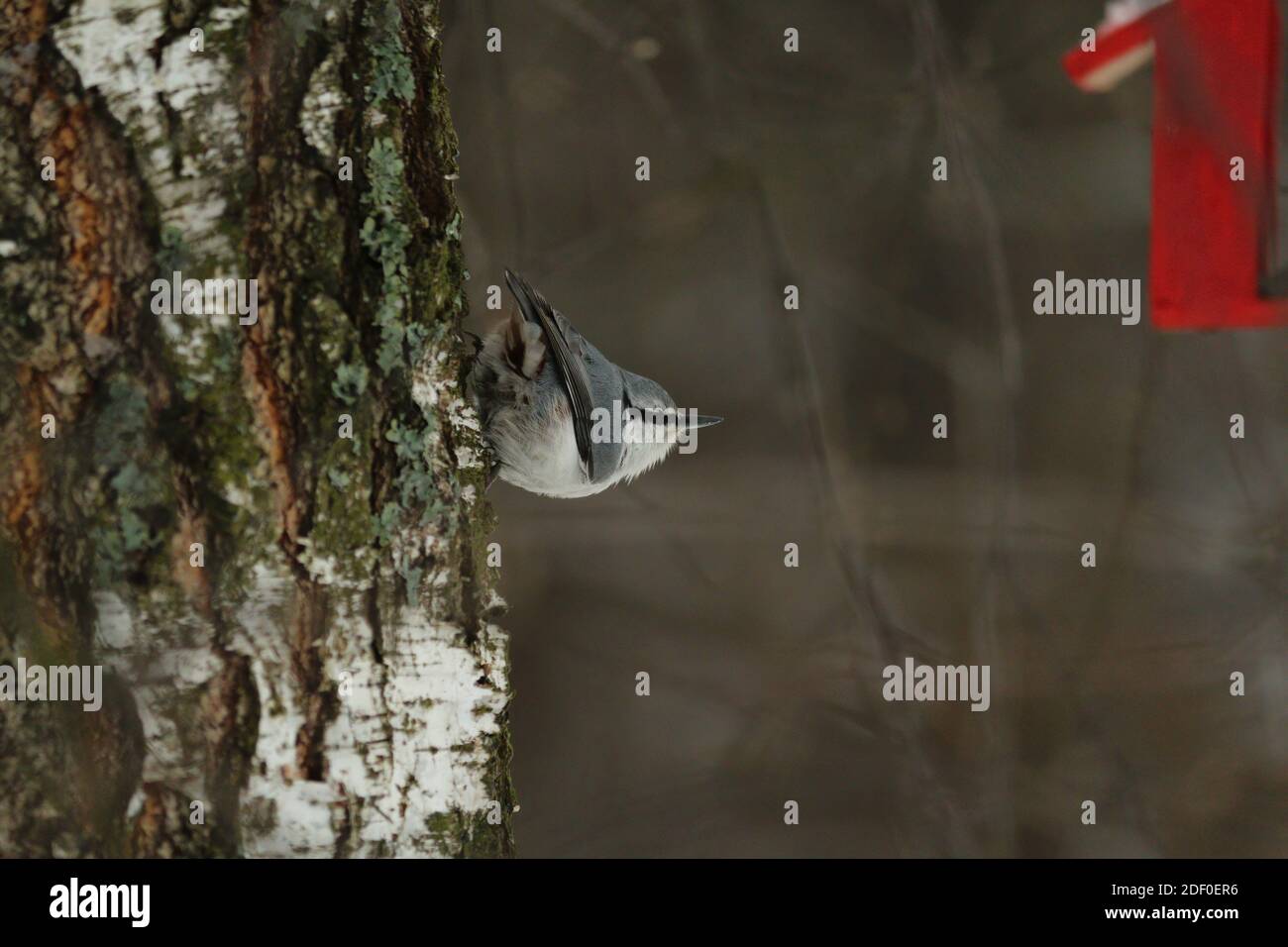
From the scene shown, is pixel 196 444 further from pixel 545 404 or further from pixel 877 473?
pixel 877 473

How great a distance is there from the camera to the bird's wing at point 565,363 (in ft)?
6.36

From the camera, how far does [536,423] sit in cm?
194

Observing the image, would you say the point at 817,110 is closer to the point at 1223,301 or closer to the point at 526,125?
the point at 526,125

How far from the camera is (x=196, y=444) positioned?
1.17 metres

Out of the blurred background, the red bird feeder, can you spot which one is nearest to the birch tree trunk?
the blurred background

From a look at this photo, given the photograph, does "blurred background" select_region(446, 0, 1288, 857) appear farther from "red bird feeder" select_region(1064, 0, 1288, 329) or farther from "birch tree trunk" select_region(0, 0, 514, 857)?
"birch tree trunk" select_region(0, 0, 514, 857)

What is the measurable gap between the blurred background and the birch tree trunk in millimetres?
2001

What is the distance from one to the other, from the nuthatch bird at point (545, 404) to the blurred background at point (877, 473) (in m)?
1.14

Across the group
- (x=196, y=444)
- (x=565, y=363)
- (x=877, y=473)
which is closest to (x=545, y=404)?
(x=565, y=363)

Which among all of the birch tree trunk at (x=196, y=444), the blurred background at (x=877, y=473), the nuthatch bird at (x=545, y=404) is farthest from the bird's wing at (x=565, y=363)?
the blurred background at (x=877, y=473)

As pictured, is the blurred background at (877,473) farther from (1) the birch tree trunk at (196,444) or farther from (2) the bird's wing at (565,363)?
(1) the birch tree trunk at (196,444)

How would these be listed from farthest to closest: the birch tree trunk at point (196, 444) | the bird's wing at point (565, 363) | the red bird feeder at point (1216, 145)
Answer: the red bird feeder at point (1216, 145), the bird's wing at point (565, 363), the birch tree trunk at point (196, 444)

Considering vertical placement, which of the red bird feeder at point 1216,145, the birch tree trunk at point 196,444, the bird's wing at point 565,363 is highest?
the red bird feeder at point 1216,145

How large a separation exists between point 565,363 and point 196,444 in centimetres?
92
